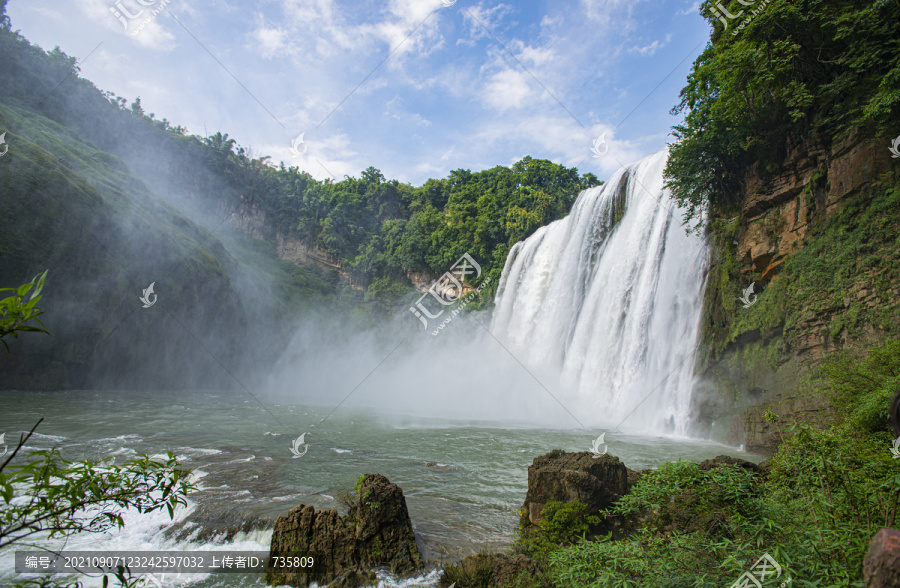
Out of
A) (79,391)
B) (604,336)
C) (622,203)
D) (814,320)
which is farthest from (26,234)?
(814,320)

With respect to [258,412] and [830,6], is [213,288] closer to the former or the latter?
[258,412]

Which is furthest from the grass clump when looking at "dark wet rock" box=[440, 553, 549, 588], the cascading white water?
the cascading white water

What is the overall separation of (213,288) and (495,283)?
20.0 meters

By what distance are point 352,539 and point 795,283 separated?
41.3 ft

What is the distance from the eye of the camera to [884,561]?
200 cm

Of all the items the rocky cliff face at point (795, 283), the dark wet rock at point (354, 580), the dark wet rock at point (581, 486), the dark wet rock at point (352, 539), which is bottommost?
the dark wet rock at point (354, 580)

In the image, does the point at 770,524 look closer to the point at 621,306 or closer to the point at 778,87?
the point at 778,87

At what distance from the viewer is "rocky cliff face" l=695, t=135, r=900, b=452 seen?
10.3 m

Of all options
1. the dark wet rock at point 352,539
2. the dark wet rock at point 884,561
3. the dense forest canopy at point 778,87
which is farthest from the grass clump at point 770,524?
the dense forest canopy at point 778,87

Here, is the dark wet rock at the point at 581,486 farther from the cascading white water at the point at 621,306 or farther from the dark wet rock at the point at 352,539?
the cascading white water at the point at 621,306

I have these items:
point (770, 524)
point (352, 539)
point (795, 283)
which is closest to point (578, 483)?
point (352, 539)

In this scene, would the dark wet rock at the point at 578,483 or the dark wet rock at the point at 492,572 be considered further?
the dark wet rock at the point at 578,483

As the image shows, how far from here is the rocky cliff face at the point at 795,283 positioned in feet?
33.8

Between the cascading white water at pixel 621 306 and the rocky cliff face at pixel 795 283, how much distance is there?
1.05 meters
